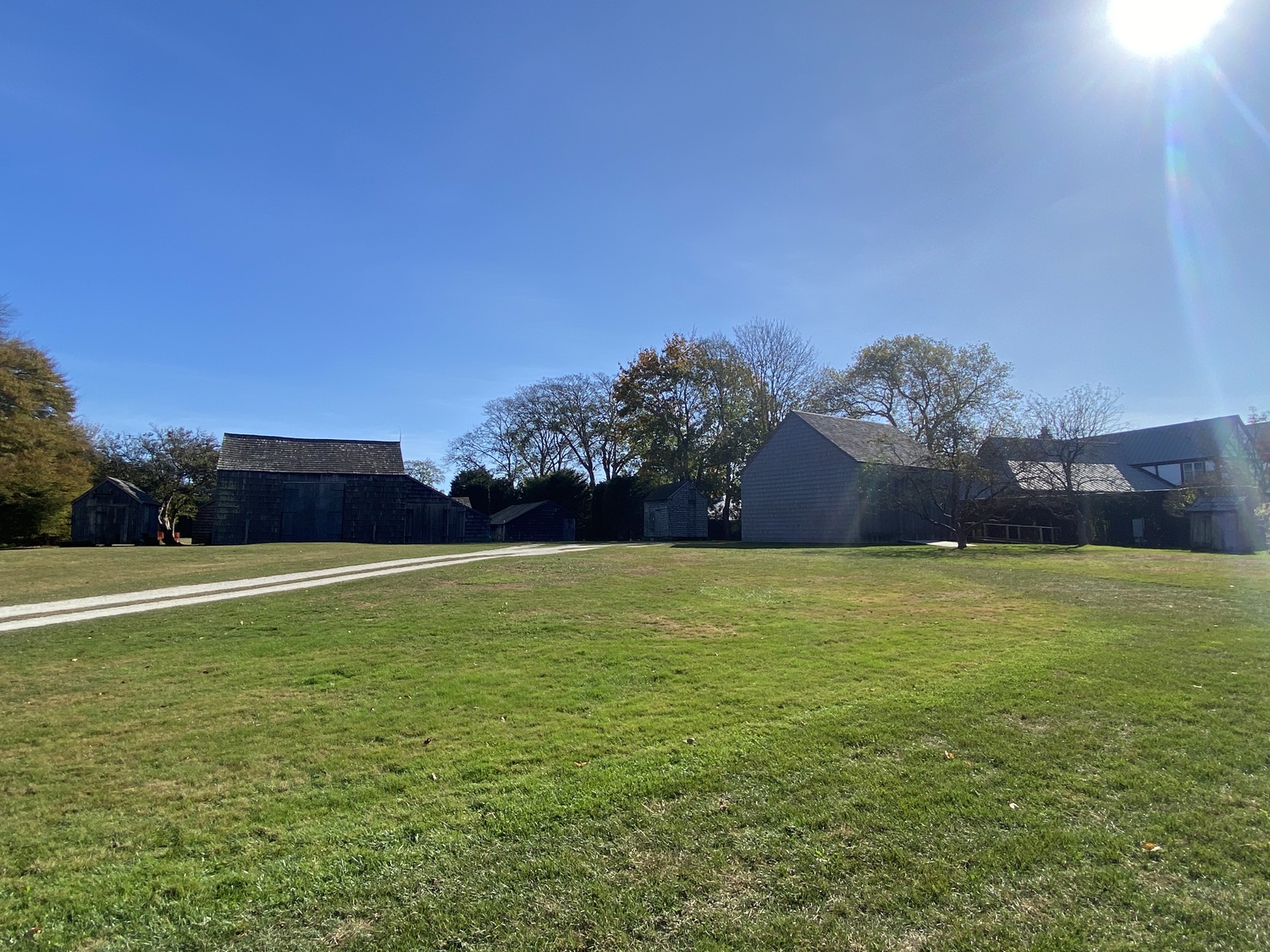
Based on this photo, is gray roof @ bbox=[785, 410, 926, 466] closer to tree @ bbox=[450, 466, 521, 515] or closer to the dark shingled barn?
the dark shingled barn

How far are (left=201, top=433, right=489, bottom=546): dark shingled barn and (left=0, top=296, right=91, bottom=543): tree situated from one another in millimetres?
7928

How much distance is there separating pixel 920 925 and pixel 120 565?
78.6 feet

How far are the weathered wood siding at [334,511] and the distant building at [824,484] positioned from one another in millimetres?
16381

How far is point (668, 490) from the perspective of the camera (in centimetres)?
4769

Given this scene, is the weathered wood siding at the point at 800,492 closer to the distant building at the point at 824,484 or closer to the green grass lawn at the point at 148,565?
the distant building at the point at 824,484

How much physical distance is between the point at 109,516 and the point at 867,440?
134ft

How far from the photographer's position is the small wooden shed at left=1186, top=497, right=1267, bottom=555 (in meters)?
33.1

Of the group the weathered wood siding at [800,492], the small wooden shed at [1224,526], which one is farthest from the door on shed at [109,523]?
the small wooden shed at [1224,526]

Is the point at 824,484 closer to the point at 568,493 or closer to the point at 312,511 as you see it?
the point at 568,493

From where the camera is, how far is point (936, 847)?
346 cm

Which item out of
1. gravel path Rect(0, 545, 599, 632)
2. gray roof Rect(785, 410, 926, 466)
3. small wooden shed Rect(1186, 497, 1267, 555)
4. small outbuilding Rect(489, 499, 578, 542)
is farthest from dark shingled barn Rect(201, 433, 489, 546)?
small wooden shed Rect(1186, 497, 1267, 555)

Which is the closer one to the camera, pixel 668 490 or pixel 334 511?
pixel 334 511

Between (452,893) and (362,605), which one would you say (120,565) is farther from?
(452,893)

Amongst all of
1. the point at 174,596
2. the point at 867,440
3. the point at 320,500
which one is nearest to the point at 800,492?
the point at 867,440
